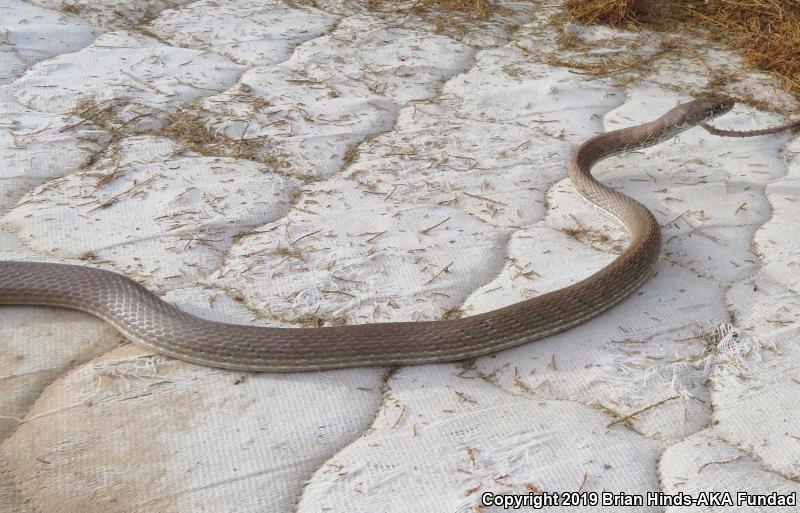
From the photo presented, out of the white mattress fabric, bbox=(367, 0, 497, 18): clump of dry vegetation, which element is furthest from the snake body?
bbox=(367, 0, 497, 18): clump of dry vegetation

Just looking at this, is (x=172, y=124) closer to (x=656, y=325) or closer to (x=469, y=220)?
(x=469, y=220)

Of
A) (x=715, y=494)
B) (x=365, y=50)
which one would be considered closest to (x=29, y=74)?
(x=365, y=50)

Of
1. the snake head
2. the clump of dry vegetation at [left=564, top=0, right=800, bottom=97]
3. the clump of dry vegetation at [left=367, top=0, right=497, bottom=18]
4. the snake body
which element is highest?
the clump of dry vegetation at [left=564, top=0, right=800, bottom=97]

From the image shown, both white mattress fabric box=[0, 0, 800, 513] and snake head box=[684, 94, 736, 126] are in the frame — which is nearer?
white mattress fabric box=[0, 0, 800, 513]

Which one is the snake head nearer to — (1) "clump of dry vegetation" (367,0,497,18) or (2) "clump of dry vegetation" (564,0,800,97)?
(2) "clump of dry vegetation" (564,0,800,97)

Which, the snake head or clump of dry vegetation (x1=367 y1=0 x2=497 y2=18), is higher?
the snake head

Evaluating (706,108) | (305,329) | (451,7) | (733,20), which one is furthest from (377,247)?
(733,20)

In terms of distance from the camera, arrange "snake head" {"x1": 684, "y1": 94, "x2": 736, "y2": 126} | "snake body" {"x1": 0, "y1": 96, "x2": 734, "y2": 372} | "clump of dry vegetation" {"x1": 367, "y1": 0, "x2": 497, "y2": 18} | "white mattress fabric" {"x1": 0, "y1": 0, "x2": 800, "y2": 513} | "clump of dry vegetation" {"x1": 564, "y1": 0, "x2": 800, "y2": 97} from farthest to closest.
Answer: "clump of dry vegetation" {"x1": 367, "y1": 0, "x2": 497, "y2": 18}
"clump of dry vegetation" {"x1": 564, "y1": 0, "x2": 800, "y2": 97}
"snake head" {"x1": 684, "y1": 94, "x2": 736, "y2": 126}
"snake body" {"x1": 0, "y1": 96, "x2": 734, "y2": 372}
"white mattress fabric" {"x1": 0, "y1": 0, "x2": 800, "y2": 513}

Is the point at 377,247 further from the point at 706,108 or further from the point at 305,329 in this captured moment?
the point at 706,108
